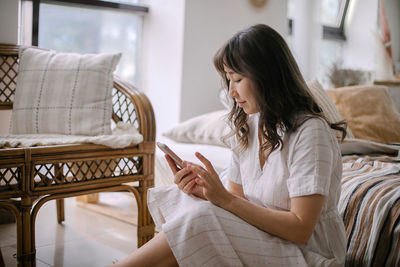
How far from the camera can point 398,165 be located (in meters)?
1.83

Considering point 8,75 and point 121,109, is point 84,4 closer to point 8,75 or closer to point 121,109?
point 121,109

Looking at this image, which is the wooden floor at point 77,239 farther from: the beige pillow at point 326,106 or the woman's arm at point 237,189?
the beige pillow at point 326,106

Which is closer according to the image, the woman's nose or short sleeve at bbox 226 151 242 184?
the woman's nose

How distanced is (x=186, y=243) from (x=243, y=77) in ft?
1.52

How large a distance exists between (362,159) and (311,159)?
1005 mm

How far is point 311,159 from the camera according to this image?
1110 mm

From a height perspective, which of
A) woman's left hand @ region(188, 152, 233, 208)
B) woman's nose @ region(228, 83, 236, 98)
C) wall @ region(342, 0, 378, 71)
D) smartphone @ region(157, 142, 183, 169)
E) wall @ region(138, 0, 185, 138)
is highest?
wall @ region(342, 0, 378, 71)

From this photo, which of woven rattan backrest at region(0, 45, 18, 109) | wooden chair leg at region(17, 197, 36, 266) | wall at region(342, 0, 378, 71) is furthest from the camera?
wall at region(342, 0, 378, 71)

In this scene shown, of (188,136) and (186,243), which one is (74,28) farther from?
(186,243)

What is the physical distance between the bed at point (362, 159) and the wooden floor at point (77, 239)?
38cm

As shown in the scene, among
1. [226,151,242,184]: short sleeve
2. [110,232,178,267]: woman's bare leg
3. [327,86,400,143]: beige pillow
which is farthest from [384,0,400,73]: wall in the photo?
[110,232,178,267]: woman's bare leg

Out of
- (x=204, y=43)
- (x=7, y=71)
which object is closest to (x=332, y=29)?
(x=204, y=43)

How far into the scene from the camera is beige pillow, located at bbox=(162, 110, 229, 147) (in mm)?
2465

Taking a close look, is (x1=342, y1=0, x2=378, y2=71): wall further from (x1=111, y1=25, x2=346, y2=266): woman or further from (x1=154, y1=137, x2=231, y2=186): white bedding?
(x1=111, y1=25, x2=346, y2=266): woman
